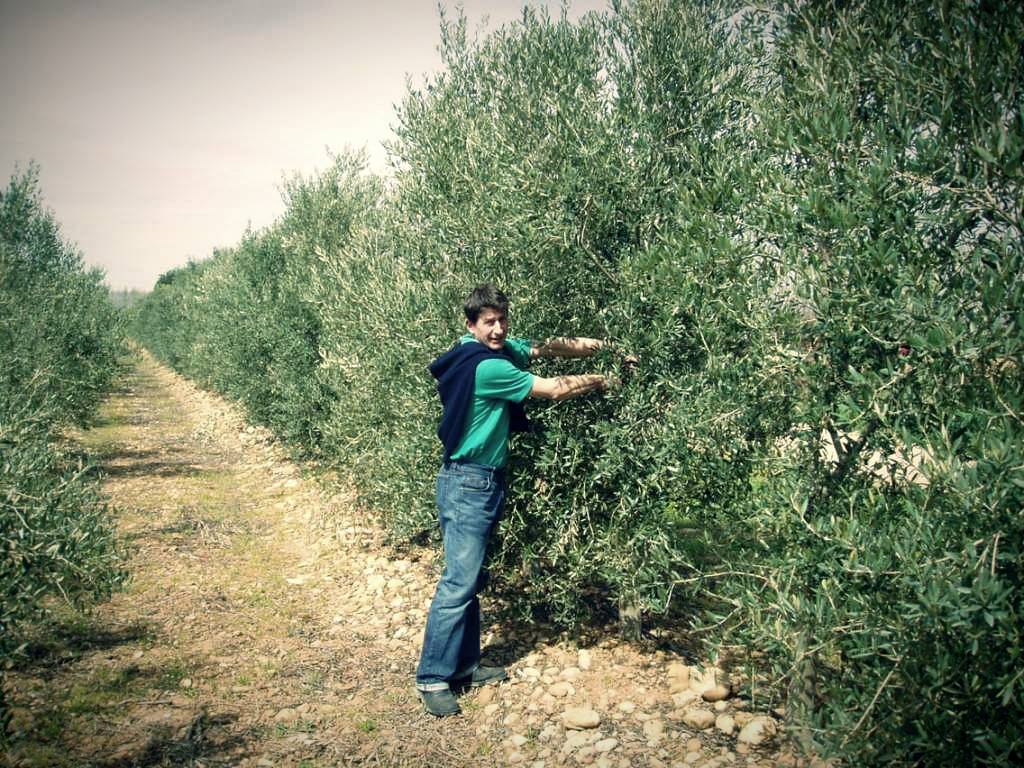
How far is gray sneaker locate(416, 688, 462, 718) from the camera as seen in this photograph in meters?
5.37

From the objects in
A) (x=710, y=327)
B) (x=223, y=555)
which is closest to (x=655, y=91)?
(x=710, y=327)

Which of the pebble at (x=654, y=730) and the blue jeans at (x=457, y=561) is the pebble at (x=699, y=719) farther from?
the blue jeans at (x=457, y=561)

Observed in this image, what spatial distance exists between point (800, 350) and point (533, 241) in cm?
259

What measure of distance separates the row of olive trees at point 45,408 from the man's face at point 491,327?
3.48 meters

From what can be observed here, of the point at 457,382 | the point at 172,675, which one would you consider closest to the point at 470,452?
the point at 457,382

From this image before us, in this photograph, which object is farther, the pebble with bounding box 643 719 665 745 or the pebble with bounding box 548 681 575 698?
the pebble with bounding box 548 681 575 698

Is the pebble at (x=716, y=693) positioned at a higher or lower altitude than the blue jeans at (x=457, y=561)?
lower

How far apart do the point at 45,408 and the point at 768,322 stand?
11.3 meters

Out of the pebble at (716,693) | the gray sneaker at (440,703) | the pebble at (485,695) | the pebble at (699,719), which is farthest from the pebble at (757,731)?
the gray sneaker at (440,703)

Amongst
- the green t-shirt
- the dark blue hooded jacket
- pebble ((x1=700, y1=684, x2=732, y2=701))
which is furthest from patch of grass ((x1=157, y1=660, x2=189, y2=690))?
pebble ((x1=700, y1=684, x2=732, y2=701))

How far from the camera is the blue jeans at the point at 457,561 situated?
17.4 ft

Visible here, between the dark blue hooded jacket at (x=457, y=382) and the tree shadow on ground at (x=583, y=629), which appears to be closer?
the dark blue hooded jacket at (x=457, y=382)

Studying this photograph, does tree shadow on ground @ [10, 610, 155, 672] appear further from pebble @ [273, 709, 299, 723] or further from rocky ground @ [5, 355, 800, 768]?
pebble @ [273, 709, 299, 723]

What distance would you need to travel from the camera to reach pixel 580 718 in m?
5.26
